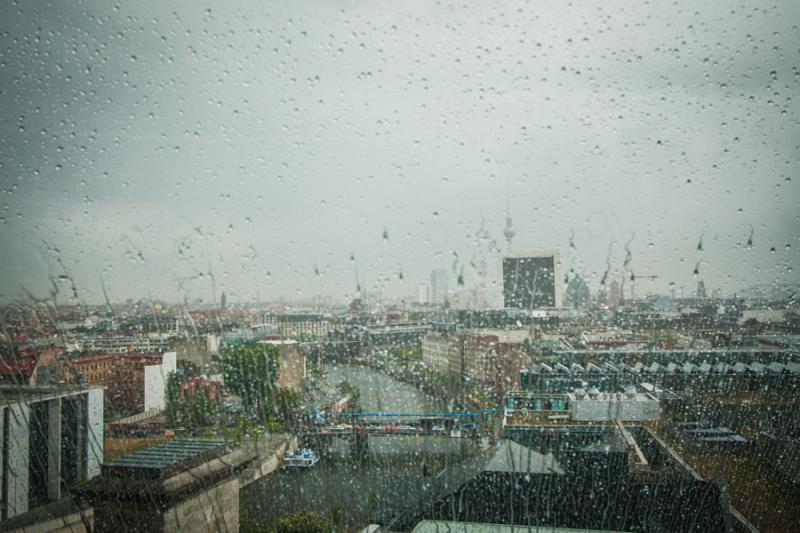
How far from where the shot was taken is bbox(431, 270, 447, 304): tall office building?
102 inches

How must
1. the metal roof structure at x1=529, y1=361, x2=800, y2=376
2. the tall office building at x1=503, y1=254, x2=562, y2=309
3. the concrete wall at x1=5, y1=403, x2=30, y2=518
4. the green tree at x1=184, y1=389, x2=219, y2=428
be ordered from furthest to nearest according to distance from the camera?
the metal roof structure at x1=529, y1=361, x2=800, y2=376
the green tree at x1=184, y1=389, x2=219, y2=428
the concrete wall at x1=5, y1=403, x2=30, y2=518
the tall office building at x1=503, y1=254, x2=562, y2=309

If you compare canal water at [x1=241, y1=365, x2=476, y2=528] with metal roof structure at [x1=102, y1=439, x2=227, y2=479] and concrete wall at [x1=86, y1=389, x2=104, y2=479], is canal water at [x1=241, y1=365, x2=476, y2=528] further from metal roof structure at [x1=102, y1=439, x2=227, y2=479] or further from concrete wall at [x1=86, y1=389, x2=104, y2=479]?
concrete wall at [x1=86, y1=389, x2=104, y2=479]

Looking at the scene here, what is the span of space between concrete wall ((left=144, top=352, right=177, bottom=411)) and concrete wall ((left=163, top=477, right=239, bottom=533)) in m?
1.02

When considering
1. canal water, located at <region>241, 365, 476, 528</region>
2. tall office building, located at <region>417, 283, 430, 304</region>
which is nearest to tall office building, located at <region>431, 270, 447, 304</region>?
tall office building, located at <region>417, 283, 430, 304</region>

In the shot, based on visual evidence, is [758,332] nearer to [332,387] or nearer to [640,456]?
[640,456]

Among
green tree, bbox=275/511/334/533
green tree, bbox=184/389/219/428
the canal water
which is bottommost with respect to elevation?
green tree, bbox=275/511/334/533

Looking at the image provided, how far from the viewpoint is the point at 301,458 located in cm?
288

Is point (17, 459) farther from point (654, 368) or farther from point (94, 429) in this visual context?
point (654, 368)

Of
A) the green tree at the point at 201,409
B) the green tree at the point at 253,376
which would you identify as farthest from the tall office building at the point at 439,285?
the green tree at the point at 201,409

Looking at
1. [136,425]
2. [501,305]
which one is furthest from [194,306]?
[501,305]

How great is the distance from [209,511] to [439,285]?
1.42 meters

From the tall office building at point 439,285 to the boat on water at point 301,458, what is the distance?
3.90ft

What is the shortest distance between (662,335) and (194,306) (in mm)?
2645

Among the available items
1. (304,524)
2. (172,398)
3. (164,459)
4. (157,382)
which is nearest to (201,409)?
(172,398)
